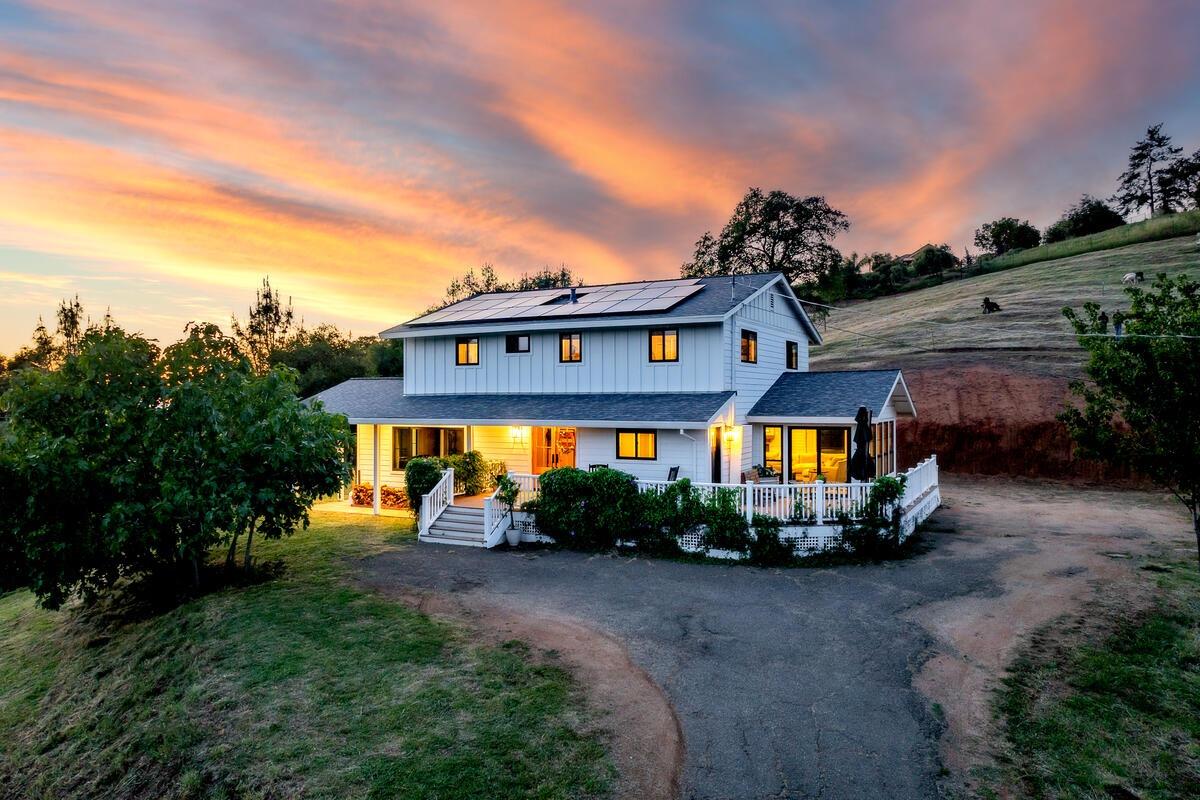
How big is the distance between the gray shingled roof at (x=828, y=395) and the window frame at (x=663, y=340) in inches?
133

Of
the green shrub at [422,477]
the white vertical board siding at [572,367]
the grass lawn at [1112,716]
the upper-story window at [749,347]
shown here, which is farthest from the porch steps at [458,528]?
the grass lawn at [1112,716]

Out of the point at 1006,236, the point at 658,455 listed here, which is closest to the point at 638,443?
the point at 658,455

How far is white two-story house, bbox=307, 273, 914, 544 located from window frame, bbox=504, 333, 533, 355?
4cm

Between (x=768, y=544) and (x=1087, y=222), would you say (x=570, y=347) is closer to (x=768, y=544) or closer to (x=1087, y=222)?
(x=768, y=544)

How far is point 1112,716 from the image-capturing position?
6941 millimetres

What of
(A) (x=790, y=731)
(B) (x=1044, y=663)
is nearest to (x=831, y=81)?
(B) (x=1044, y=663)

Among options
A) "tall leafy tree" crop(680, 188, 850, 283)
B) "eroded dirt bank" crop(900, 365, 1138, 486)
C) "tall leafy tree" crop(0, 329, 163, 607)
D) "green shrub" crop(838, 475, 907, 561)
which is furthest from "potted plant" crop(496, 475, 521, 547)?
"tall leafy tree" crop(680, 188, 850, 283)

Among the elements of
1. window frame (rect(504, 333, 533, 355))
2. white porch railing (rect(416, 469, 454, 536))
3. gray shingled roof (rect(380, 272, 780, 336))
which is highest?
gray shingled roof (rect(380, 272, 780, 336))

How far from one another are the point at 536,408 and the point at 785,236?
1356 inches

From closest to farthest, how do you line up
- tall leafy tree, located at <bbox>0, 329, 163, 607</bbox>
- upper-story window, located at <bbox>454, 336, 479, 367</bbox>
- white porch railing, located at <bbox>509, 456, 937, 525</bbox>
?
tall leafy tree, located at <bbox>0, 329, 163, 607</bbox> < white porch railing, located at <bbox>509, 456, 937, 525</bbox> < upper-story window, located at <bbox>454, 336, 479, 367</bbox>

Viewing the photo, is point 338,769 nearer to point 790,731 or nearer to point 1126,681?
point 790,731

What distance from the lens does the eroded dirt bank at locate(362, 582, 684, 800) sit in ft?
19.4

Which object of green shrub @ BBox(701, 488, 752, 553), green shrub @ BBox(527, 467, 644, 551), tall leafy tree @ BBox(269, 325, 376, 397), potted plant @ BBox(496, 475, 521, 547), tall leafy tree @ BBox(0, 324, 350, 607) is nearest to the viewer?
tall leafy tree @ BBox(0, 324, 350, 607)

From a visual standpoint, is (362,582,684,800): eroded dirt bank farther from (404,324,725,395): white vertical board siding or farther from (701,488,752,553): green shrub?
(404,324,725,395): white vertical board siding
